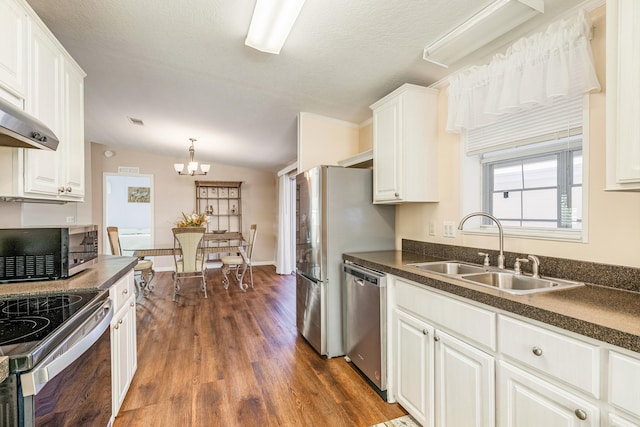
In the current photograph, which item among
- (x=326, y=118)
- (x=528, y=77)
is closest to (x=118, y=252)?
(x=326, y=118)

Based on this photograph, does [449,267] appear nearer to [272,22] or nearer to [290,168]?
[272,22]

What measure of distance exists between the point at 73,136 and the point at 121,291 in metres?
1.07

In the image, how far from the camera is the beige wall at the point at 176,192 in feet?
20.5

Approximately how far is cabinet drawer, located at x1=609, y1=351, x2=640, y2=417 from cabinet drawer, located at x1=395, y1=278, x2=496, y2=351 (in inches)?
15.3

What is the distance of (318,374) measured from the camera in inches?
92.1

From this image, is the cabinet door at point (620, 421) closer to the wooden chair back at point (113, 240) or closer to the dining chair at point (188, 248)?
the dining chair at point (188, 248)

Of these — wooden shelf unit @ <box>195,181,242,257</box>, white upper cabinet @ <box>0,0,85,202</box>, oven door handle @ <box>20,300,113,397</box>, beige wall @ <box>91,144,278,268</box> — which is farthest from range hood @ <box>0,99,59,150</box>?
wooden shelf unit @ <box>195,181,242,257</box>

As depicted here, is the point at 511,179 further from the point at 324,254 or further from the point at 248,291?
the point at 248,291

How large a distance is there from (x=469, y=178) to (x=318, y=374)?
184cm

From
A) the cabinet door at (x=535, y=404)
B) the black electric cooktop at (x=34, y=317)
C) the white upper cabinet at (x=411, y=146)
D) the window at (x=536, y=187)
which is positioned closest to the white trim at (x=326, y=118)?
the white upper cabinet at (x=411, y=146)

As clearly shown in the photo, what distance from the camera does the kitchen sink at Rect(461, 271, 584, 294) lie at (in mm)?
1453

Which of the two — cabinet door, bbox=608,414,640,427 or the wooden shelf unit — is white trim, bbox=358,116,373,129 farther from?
the wooden shelf unit

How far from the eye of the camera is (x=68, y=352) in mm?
1075

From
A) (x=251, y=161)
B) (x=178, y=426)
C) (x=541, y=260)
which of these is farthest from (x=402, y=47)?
(x=251, y=161)
